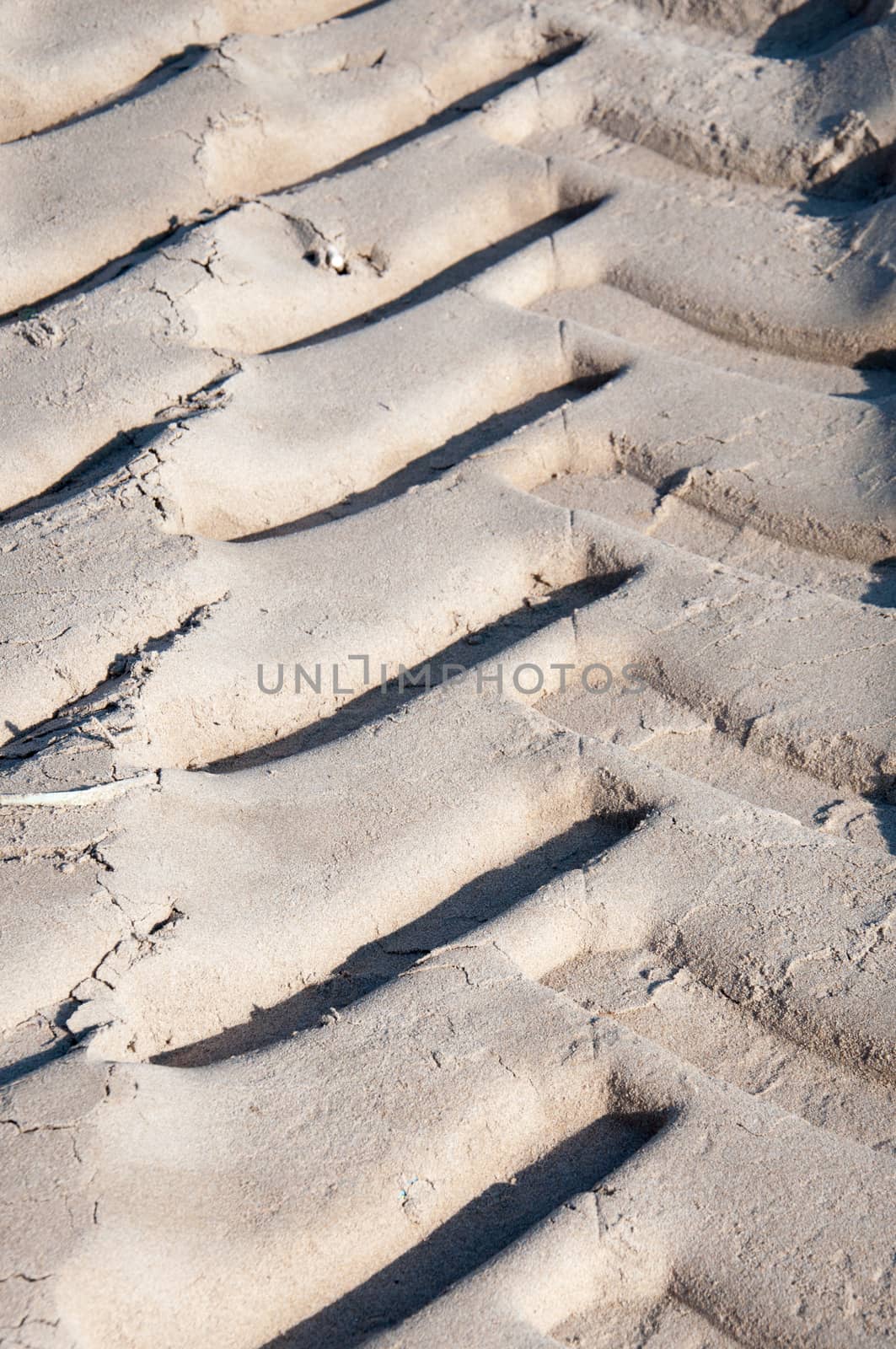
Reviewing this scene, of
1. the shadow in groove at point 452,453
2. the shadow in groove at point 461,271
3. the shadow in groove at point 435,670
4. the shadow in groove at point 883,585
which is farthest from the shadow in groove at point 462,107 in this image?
the shadow in groove at point 883,585

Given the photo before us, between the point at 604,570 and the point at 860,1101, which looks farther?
the point at 604,570

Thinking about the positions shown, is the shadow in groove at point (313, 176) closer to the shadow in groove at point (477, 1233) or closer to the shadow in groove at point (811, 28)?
the shadow in groove at point (811, 28)

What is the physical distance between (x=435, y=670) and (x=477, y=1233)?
755 millimetres

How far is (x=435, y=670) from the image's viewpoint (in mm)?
1785

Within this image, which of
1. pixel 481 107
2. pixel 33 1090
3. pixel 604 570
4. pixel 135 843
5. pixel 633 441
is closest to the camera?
pixel 33 1090

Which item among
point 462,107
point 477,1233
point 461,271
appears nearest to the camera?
point 477,1233

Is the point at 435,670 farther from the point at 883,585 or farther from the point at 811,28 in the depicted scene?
the point at 811,28

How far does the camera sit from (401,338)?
2143 millimetres

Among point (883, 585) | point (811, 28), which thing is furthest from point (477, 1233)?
point (811, 28)

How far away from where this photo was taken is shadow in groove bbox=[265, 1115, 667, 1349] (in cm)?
119

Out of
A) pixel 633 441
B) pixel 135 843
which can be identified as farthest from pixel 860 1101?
pixel 633 441

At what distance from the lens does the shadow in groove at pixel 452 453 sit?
1.97 metres

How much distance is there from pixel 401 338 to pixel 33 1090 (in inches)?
52.3

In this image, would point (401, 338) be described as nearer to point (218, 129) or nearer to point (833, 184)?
point (218, 129)
